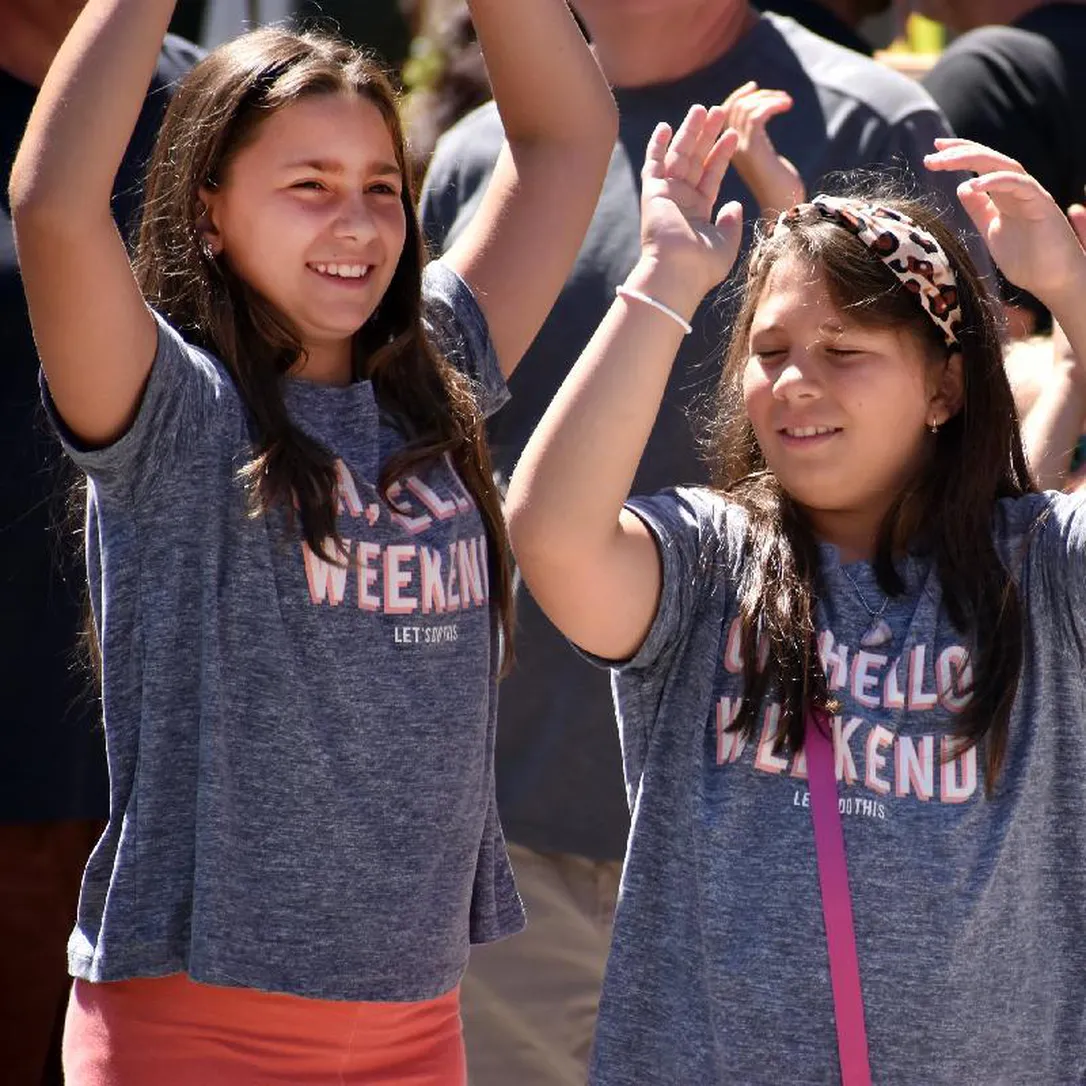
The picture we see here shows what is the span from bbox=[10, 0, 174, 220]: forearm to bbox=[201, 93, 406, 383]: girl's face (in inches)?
10.5

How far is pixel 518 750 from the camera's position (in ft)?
10.4

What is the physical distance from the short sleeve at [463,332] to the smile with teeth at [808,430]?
0.48 m

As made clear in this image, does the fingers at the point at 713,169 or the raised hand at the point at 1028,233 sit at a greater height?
the fingers at the point at 713,169

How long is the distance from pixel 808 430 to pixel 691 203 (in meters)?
0.29

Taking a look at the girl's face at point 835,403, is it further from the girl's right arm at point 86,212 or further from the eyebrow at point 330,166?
the girl's right arm at point 86,212

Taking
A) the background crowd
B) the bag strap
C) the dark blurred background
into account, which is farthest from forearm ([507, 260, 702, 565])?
the dark blurred background

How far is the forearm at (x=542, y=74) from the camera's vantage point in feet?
8.39

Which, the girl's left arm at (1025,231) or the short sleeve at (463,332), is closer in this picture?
the girl's left arm at (1025,231)

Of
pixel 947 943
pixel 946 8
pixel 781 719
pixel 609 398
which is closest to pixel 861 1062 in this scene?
pixel 947 943

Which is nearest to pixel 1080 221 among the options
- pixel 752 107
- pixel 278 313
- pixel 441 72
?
pixel 752 107

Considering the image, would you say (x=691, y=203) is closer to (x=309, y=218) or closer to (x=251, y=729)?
(x=309, y=218)

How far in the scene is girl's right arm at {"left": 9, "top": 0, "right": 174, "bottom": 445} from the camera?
2.03 metres

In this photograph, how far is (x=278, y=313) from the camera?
2.36 m

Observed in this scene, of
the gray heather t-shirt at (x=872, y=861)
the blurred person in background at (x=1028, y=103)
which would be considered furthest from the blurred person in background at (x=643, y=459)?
the gray heather t-shirt at (x=872, y=861)
